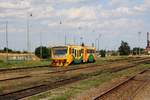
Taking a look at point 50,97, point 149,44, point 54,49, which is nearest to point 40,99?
point 50,97

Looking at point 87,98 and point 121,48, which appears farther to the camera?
point 121,48

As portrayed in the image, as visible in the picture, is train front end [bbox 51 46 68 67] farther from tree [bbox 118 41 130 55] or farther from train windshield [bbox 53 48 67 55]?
tree [bbox 118 41 130 55]

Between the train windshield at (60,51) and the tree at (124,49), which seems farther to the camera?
the tree at (124,49)

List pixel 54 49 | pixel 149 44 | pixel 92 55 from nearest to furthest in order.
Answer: pixel 54 49 → pixel 92 55 → pixel 149 44

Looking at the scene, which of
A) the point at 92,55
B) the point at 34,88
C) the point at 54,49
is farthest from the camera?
the point at 92,55

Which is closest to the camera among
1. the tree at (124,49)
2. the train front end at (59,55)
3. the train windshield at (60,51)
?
the train front end at (59,55)

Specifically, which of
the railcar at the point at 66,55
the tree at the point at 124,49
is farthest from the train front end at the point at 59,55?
the tree at the point at 124,49

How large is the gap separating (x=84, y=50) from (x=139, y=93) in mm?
42100

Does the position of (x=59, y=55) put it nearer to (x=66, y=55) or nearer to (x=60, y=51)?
(x=60, y=51)

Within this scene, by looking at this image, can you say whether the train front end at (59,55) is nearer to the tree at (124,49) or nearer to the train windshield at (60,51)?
the train windshield at (60,51)

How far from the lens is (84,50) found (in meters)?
61.8

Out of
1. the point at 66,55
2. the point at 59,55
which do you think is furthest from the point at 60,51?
the point at 66,55

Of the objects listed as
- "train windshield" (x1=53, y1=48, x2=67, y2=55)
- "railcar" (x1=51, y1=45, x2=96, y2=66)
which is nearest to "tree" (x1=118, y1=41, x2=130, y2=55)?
"railcar" (x1=51, y1=45, x2=96, y2=66)

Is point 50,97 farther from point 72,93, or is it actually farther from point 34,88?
point 34,88
